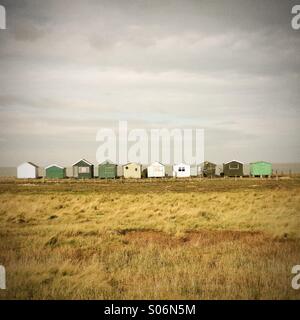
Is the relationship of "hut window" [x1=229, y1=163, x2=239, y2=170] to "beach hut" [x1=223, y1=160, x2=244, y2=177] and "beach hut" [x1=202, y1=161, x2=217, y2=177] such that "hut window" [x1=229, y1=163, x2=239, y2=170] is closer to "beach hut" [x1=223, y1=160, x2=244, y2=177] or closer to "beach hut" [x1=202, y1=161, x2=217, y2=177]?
"beach hut" [x1=223, y1=160, x2=244, y2=177]

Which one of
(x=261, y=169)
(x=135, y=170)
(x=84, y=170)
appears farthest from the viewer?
(x=261, y=169)

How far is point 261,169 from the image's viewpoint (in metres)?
65.9

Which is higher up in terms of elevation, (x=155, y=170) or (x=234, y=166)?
(x=234, y=166)

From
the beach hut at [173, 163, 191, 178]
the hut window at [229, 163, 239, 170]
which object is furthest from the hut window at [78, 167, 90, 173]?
the hut window at [229, 163, 239, 170]

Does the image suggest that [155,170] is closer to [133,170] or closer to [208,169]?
[133,170]

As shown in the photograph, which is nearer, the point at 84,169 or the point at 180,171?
the point at 84,169

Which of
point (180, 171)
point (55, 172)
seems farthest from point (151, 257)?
point (55, 172)

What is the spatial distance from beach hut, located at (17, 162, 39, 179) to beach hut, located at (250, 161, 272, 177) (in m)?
41.4

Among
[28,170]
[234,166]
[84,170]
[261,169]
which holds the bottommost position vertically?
[261,169]

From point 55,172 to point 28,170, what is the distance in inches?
237

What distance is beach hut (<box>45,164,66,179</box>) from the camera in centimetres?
6594

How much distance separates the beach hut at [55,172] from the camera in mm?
65938

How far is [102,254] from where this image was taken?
897 centimetres

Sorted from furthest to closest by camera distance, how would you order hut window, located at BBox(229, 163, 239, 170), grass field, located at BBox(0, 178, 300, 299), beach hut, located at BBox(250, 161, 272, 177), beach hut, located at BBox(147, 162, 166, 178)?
beach hut, located at BBox(147, 162, 166, 178), hut window, located at BBox(229, 163, 239, 170), beach hut, located at BBox(250, 161, 272, 177), grass field, located at BBox(0, 178, 300, 299)
